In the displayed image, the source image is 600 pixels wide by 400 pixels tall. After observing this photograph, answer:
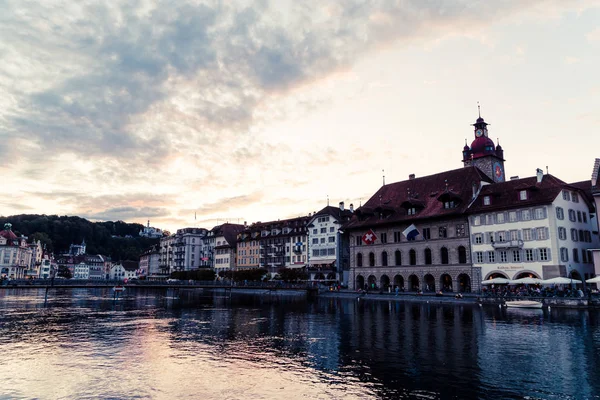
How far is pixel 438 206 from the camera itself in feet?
258

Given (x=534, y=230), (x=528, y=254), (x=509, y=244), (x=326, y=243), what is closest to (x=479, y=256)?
(x=509, y=244)

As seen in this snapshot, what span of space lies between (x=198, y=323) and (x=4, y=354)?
18.9 m

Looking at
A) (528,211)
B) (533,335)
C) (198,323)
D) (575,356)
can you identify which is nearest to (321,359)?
(575,356)

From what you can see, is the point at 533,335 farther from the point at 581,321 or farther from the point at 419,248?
the point at 419,248

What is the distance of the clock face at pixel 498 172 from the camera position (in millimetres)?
89188

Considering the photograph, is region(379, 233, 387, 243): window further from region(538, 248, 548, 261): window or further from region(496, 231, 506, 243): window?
region(538, 248, 548, 261): window

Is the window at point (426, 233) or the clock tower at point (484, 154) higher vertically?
the clock tower at point (484, 154)

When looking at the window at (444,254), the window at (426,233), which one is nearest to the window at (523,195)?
the window at (444,254)

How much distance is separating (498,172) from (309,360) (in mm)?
77955

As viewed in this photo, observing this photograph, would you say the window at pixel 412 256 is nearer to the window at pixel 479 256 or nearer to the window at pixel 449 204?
the window at pixel 449 204

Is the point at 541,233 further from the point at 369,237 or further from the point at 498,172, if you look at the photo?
the point at 498,172

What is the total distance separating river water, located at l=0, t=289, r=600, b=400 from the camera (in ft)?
62.7

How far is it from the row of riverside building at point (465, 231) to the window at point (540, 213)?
0.13m

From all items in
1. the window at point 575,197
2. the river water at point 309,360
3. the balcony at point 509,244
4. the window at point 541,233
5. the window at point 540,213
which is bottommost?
the river water at point 309,360
